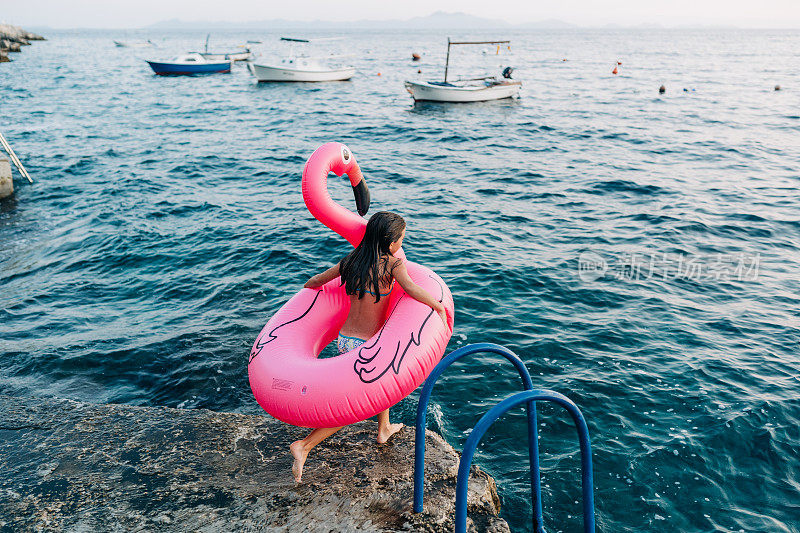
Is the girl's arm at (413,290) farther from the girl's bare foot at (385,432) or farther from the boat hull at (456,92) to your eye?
the boat hull at (456,92)

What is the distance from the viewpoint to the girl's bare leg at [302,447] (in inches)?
145

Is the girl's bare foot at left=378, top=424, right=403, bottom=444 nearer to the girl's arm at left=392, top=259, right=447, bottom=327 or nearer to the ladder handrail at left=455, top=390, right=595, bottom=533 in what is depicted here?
the girl's arm at left=392, top=259, right=447, bottom=327

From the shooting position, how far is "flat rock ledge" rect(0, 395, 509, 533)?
11.1 feet

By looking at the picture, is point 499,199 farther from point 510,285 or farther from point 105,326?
point 105,326

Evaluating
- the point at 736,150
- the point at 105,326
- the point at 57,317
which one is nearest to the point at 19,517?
the point at 105,326

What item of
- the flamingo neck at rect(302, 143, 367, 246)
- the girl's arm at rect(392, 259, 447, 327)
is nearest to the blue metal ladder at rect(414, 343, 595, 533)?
the girl's arm at rect(392, 259, 447, 327)

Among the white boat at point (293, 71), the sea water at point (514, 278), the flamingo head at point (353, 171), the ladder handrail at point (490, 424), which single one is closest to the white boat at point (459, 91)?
the sea water at point (514, 278)

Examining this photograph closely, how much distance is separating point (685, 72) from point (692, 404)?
1866 inches

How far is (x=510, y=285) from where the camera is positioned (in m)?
8.72

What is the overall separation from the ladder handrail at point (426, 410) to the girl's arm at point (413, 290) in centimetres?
79

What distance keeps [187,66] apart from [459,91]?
2765cm

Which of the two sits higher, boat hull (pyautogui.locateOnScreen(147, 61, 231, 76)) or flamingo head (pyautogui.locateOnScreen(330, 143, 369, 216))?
boat hull (pyautogui.locateOnScreen(147, 61, 231, 76))

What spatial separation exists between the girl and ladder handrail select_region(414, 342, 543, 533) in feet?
2.58

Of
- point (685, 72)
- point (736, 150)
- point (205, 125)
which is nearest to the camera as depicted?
point (736, 150)
